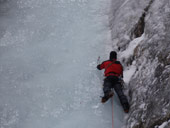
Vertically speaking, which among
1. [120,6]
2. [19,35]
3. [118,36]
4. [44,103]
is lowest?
[44,103]

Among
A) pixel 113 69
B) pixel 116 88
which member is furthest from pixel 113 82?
pixel 113 69

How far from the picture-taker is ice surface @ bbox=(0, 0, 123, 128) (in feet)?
17.4

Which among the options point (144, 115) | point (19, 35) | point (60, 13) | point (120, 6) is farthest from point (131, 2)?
point (144, 115)

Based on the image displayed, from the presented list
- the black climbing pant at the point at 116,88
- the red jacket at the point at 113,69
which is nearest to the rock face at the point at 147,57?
the black climbing pant at the point at 116,88

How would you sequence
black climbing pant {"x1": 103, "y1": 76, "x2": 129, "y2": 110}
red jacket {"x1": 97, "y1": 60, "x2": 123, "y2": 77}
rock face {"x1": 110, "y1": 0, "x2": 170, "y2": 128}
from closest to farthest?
1. rock face {"x1": 110, "y1": 0, "x2": 170, "y2": 128}
2. black climbing pant {"x1": 103, "y1": 76, "x2": 129, "y2": 110}
3. red jacket {"x1": 97, "y1": 60, "x2": 123, "y2": 77}

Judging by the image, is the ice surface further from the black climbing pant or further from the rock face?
the rock face

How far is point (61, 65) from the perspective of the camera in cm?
683

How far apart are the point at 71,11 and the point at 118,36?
10.0 feet

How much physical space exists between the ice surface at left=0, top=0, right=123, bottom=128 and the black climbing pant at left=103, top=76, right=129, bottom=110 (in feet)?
1.14

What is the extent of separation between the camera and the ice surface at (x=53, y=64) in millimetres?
5312

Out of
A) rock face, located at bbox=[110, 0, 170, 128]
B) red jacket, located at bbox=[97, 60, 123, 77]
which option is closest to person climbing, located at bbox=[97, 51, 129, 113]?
red jacket, located at bbox=[97, 60, 123, 77]

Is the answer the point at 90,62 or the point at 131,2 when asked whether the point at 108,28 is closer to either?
the point at 131,2

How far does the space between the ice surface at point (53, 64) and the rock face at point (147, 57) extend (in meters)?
0.68

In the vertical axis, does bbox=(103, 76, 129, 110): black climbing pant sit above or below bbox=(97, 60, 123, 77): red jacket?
below
